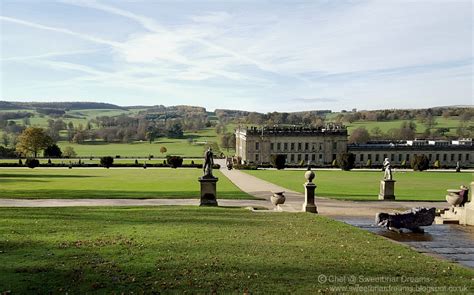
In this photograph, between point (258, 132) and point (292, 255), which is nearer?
point (292, 255)

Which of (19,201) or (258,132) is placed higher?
(258,132)

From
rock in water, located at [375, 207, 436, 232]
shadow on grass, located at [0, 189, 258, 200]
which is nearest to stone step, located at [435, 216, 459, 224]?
rock in water, located at [375, 207, 436, 232]

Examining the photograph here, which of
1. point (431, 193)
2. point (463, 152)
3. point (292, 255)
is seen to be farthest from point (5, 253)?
point (463, 152)

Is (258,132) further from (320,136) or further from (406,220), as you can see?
(406,220)

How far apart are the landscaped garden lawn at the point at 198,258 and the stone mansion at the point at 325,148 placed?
279 ft

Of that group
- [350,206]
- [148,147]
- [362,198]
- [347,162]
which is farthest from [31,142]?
[350,206]

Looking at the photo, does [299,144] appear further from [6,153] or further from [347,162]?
[6,153]

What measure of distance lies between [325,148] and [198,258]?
95564mm

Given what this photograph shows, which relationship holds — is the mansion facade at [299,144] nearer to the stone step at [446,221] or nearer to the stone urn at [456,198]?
the stone urn at [456,198]

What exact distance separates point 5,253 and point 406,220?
44.2 ft

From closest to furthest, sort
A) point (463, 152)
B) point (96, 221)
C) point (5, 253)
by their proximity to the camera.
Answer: point (5, 253) < point (96, 221) < point (463, 152)

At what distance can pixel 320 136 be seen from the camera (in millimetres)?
103812

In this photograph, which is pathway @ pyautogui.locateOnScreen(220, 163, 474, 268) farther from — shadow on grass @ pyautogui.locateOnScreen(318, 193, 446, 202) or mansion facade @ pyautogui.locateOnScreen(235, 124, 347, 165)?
mansion facade @ pyautogui.locateOnScreen(235, 124, 347, 165)

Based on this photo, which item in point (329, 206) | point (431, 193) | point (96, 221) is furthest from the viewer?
point (431, 193)
